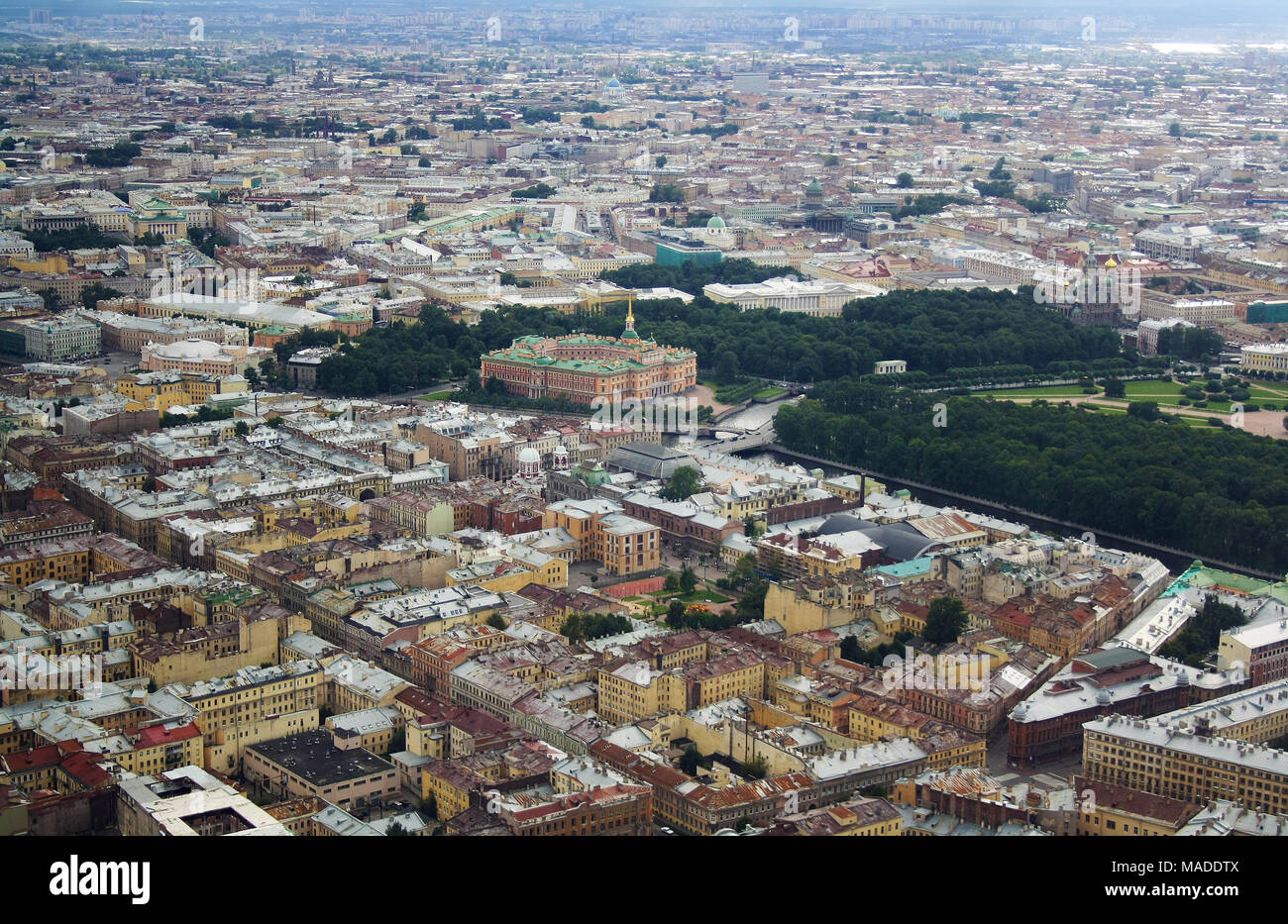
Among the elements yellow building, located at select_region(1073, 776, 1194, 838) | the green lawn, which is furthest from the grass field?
yellow building, located at select_region(1073, 776, 1194, 838)

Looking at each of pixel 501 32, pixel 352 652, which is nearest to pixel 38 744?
pixel 352 652

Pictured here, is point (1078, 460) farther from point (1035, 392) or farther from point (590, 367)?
point (590, 367)

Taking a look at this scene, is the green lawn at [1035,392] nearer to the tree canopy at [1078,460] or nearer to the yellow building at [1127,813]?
the tree canopy at [1078,460]

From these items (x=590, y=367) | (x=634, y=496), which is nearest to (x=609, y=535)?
(x=634, y=496)

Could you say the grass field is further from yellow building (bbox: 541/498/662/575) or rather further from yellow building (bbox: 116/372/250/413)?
yellow building (bbox: 116/372/250/413)

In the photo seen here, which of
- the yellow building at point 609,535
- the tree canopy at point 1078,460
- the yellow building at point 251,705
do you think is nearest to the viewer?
the yellow building at point 251,705

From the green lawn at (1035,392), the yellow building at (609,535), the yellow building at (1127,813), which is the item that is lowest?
the green lawn at (1035,392)

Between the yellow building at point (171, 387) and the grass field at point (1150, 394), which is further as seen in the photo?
the grass field at point (1150, 394)

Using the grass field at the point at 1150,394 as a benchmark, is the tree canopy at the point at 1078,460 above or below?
above

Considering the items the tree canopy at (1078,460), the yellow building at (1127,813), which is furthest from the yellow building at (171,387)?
the yellow building at (1127,813)

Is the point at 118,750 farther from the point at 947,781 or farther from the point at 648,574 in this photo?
the point at 648,574
